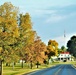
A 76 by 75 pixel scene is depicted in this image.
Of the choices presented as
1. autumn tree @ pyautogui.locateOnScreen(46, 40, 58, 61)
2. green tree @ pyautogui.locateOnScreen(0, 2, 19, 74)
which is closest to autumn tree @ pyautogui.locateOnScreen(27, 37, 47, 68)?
green tree @ pyautogui.locateOnScreen(0, 2, 19, 74)

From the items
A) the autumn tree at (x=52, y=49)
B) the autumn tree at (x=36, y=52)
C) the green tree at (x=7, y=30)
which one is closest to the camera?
the green tree at (x=7, y=30)

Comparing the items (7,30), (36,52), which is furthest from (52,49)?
(7,30)

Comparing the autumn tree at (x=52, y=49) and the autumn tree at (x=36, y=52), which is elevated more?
the autumn tree at (x=52, y=49)

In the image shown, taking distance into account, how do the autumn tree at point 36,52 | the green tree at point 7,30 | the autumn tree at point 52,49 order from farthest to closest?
the autumn tree at point 52,49 → the autumn tree at point 36,52 → the green tree at point 7,30

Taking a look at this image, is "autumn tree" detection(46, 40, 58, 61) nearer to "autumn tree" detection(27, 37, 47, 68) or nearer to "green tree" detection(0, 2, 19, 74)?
"autumn tree" detection(27, 37, 47, 68)

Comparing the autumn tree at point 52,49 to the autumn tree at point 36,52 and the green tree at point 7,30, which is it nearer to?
the autumn tree at point 36,52

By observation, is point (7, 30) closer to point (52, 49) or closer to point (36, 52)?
point (36, 52)

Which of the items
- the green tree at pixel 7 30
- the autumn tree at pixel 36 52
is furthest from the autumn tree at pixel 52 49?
the green tree at pixel 7 30

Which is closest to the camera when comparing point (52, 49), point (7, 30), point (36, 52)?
point (7, 30)

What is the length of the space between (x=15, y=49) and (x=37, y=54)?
146 feet

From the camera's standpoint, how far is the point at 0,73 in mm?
56062

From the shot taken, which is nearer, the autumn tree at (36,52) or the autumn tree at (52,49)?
the autumn tree at (36,52)

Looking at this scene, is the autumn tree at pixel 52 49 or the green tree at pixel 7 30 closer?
the green tree at pixel 7 30

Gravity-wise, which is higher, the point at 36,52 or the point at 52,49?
the point at 52,49
